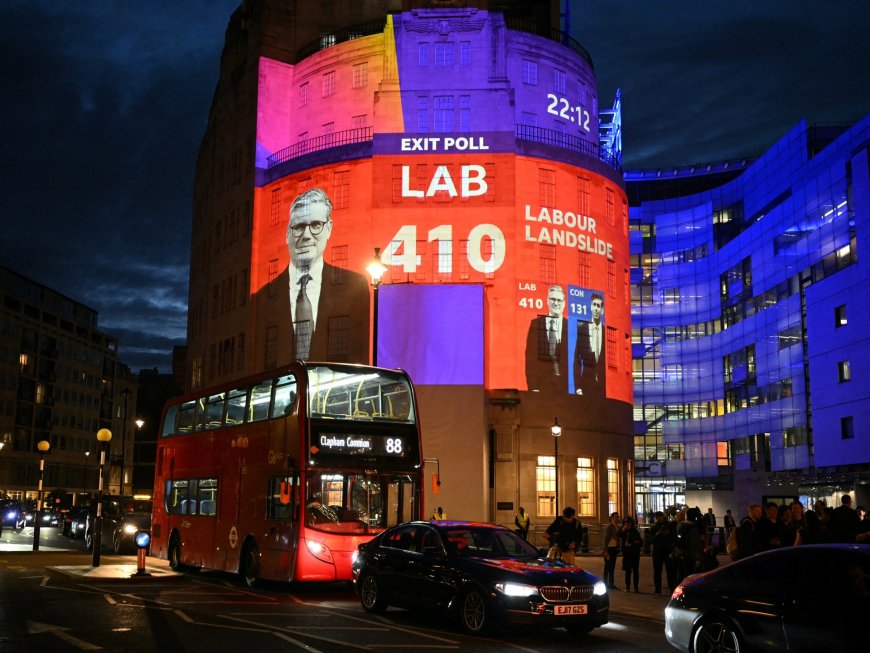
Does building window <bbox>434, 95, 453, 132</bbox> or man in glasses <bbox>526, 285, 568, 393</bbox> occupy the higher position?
building window <bbox>434, 95, 453, 132</bbox>

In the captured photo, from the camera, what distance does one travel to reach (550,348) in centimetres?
4550

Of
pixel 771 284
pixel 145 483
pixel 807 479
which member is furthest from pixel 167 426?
pixel 145 483

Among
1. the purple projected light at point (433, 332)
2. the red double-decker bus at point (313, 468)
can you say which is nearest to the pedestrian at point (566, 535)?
the red double-decker bus at point (313, 468)

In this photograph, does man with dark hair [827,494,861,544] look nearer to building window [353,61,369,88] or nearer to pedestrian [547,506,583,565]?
pedestrian [547,506,583,565]

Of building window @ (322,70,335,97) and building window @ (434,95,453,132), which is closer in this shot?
building window @ (434,95,453,132)

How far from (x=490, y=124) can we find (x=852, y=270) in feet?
77.7

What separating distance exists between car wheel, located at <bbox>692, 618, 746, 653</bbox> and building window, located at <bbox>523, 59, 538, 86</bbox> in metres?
42.6

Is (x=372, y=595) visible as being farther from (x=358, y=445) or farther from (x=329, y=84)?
(x=329, y=84)

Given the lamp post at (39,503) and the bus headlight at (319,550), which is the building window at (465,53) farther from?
the bus headlight at (319,550)

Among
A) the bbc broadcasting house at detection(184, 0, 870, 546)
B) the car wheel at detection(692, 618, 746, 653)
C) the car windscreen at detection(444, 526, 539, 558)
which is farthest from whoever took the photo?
the bbc broadcasting house at detection(184, 0, 870, 546)

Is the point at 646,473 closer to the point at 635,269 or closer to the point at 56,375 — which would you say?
the point at 635,269

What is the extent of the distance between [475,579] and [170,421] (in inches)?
588

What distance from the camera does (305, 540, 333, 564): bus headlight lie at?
18.6 m

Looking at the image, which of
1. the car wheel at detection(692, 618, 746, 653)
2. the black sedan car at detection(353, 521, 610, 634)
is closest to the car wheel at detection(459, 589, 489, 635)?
the black sedan car at detection(353, 521, 610, 634)
